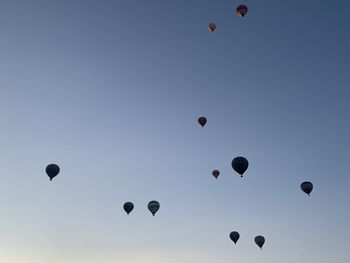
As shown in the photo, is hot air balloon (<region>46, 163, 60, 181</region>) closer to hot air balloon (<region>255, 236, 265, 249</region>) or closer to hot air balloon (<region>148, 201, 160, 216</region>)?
hot air balloon (<region>148, 201, 160, 216</region>)

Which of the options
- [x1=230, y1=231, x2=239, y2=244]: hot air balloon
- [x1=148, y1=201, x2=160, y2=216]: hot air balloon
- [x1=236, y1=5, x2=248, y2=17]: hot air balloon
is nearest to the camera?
[x1=236, y1=5, x2=248, y2=17]: hot air balloon

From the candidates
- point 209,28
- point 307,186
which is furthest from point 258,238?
point 209,28

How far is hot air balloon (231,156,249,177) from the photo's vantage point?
37.5 meters

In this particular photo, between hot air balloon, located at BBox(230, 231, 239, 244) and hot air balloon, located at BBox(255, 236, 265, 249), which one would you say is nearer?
hot air balloon, located at BBox(255, 236, 265, 249)

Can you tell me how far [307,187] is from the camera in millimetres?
40969

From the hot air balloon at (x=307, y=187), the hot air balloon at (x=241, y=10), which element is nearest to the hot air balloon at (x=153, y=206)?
the hot air balloon at (x=307, y=187)

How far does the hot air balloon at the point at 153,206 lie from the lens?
42.5 metres

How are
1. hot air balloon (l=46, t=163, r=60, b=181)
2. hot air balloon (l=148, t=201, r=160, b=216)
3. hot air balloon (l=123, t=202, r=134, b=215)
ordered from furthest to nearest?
hot air balloon (l=123, t=202, r=134, b=215)
hot air balloon (l=148, t=201, r=160, b=216)
hot air balloon (l=46, t=163, r=60, b=181)

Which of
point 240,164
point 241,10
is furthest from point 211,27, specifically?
point 240,164

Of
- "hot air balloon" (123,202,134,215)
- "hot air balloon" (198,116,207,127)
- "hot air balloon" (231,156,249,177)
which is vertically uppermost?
"hot air balloon" (198,116,207,127)

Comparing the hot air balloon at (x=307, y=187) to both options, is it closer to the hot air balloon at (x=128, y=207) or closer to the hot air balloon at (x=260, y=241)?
the hot air balloon at (x=260, y=241)

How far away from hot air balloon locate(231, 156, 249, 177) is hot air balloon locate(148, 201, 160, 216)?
35.9 feet

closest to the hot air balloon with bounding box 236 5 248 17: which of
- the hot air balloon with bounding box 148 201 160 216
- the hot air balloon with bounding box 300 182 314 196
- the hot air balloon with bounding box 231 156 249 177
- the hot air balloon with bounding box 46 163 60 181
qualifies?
the hot air balloon with bounding box 231 156 249 177

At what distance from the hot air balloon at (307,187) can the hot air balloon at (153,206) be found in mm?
16427
